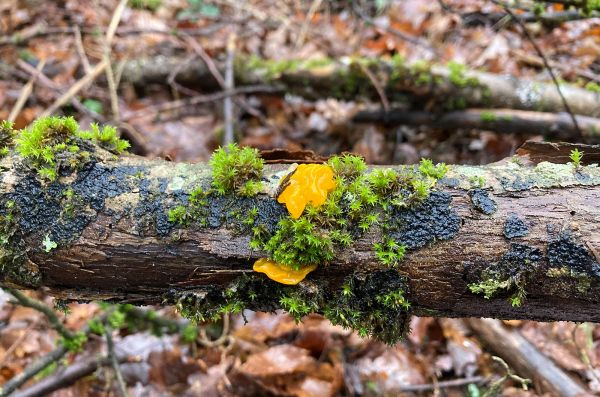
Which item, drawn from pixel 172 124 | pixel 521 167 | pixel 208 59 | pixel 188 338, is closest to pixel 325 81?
pixel 208 59

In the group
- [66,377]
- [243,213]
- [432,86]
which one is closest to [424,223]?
[243,213]

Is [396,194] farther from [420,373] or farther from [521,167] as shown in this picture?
[420,373]

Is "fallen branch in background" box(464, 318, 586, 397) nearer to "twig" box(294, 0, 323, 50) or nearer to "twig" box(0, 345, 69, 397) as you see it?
"twig" box(0, 345, 69, 397)

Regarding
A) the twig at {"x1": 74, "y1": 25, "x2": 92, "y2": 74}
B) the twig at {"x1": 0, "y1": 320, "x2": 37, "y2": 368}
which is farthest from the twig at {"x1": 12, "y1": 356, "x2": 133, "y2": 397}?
the twig at {"x1": 74, "y1": 25, "x2": 92, "y2": 74}

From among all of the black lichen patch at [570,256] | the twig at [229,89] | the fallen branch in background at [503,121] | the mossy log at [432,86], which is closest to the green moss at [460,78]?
the mossy log at [432,86]

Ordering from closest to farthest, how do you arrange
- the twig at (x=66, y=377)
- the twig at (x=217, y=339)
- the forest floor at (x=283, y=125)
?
the twig at (x=66, y=377) < the forest floor at (x=283, y=125) < the twig at (x=217, y=339)

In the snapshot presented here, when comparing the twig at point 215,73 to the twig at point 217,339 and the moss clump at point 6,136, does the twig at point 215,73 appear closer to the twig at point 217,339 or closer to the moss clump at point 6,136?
the twig at point 217,339

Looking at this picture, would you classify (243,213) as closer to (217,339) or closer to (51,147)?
(51,147)
